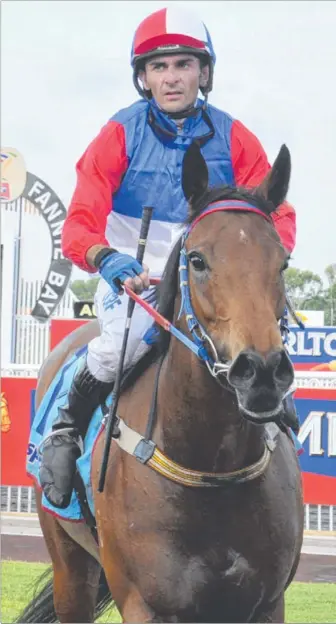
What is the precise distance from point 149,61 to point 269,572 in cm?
187

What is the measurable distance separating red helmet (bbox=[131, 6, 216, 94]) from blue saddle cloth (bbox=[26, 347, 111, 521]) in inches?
48.1

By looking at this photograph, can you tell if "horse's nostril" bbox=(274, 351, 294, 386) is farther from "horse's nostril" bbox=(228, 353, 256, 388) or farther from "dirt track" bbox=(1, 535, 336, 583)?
"dirt track" bbox=(1, 535, 336, 583)

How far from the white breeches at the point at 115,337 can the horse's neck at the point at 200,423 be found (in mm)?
314

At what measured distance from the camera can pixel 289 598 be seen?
268 inches

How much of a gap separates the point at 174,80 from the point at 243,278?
1.16m

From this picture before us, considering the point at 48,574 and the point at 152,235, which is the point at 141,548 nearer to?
the point at 152,235

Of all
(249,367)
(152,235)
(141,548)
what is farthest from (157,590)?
(152,235)

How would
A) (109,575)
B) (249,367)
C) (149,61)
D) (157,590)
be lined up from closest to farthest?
(249,367)
(157,590)
(109,575)
(149,61)

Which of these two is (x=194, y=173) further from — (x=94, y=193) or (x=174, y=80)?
(x=174, y=80)

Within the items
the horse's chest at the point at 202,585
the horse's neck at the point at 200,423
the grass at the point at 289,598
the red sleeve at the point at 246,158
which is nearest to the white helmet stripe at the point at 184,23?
the red sleeve at the point at 246,158

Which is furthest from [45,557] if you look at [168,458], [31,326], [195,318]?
[31,326]

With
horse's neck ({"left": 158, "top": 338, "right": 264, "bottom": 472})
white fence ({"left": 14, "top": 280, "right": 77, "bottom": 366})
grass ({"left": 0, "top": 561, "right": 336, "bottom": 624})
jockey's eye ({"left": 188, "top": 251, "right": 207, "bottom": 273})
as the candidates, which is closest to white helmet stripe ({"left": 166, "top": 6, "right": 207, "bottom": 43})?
jockey's eye ({"left": 188, "top": 251, "right": 207, "bottom": 273})

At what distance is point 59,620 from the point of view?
15.1ft

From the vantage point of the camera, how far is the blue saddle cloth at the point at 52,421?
→ 354 cm
